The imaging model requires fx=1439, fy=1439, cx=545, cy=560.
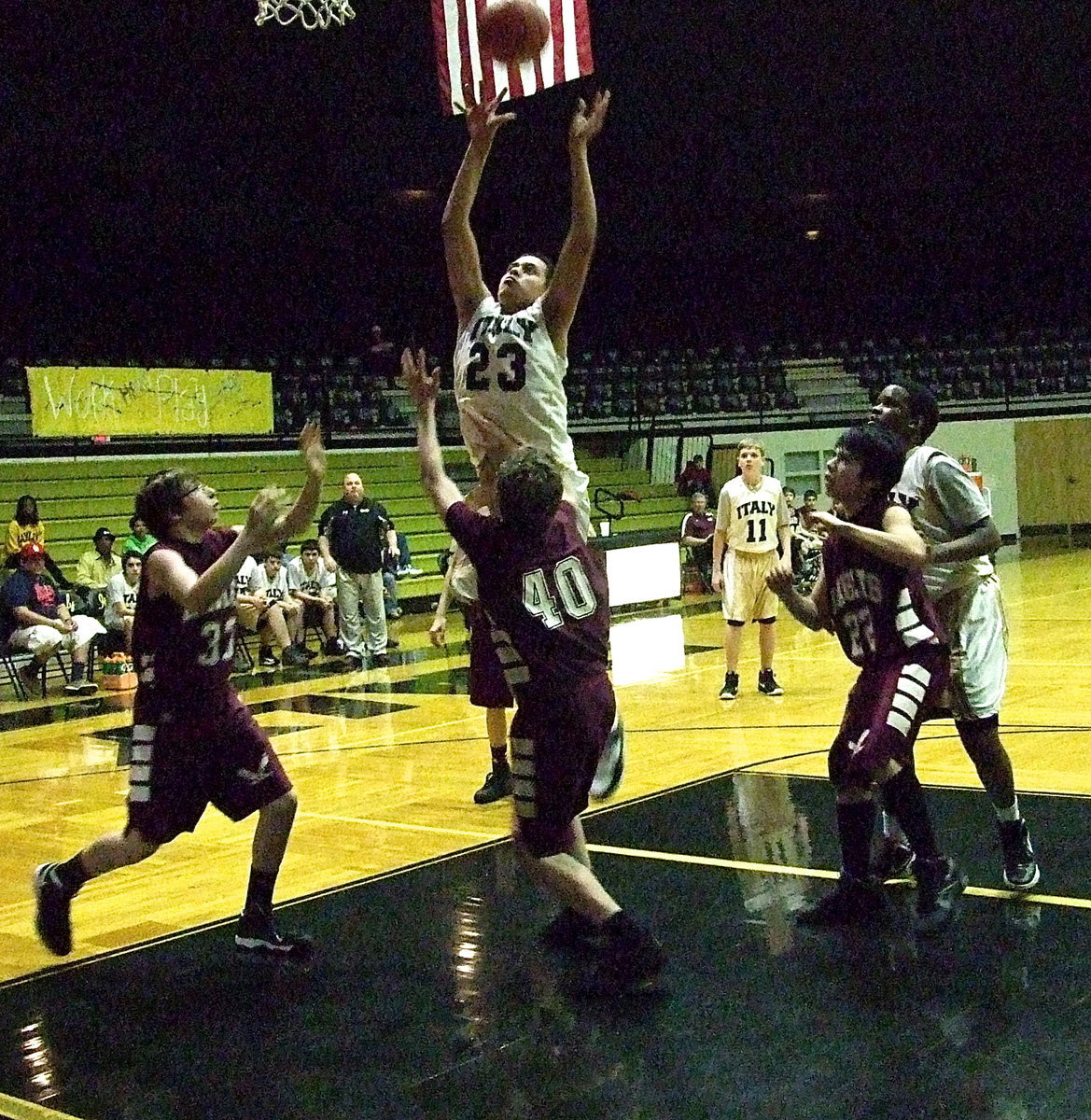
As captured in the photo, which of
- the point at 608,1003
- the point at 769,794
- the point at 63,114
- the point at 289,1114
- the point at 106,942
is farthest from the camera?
the point at 63,114

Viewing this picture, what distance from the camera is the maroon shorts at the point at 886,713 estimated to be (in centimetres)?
404

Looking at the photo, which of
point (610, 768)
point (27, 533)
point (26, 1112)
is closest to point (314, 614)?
point (27, 533)

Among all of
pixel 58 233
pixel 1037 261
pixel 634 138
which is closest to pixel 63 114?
pixel 58 233

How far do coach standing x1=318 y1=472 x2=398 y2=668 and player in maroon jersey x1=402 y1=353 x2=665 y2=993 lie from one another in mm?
8292

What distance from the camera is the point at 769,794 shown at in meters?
6.10

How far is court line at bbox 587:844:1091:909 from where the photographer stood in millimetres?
4406

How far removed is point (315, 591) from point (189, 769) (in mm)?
9286

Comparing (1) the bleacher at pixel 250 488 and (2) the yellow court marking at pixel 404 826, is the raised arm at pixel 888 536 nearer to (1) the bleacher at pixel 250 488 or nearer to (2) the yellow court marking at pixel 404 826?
(2) the yellow court marking at pixel 404 826

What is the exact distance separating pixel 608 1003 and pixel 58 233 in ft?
56.3

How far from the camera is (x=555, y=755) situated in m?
3.75

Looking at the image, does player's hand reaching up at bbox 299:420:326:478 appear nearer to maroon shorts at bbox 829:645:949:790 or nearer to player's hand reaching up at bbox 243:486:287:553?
player's hand reaching up at bbox 243:486:287:553

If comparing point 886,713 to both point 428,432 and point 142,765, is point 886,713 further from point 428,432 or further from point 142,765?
point 142,765

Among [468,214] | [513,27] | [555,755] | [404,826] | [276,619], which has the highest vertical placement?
[513,27]

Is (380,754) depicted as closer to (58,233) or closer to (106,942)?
→ (106,942)
